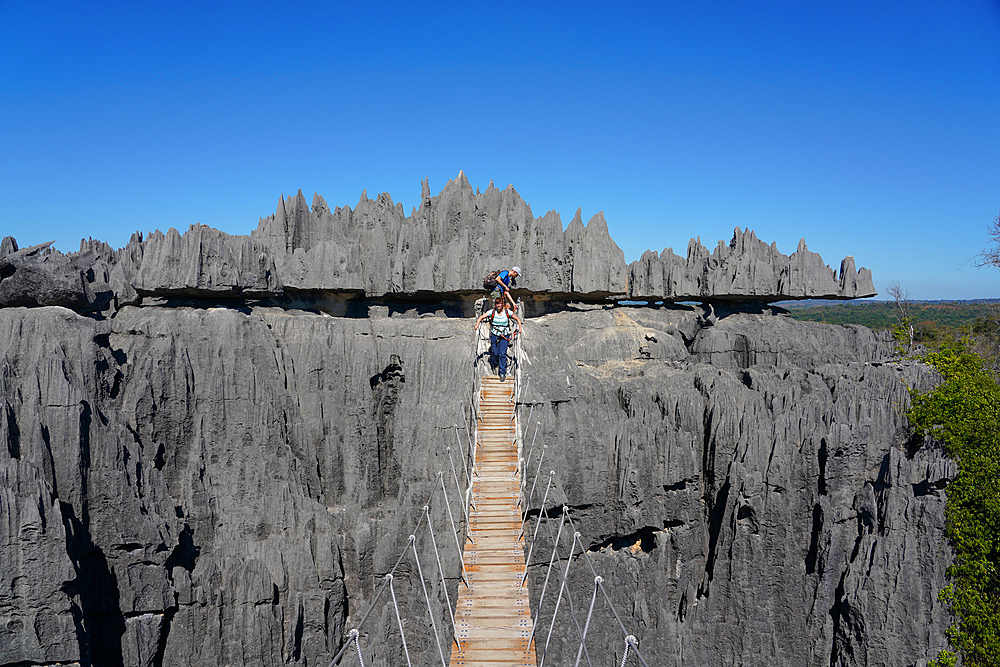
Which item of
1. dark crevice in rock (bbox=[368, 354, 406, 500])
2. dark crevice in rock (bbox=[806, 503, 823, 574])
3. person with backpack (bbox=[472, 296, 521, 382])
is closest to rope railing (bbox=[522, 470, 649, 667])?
person with backpack (bbox=[472, 296, 521, 382])

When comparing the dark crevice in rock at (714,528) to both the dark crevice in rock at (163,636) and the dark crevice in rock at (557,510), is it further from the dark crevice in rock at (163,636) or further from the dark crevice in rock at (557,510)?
the dark crevice in rock at (163,636)

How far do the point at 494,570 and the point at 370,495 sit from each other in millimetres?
10669

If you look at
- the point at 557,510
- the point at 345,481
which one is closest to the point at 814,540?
the point at 557,510

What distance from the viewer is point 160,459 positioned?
14625 millimetres

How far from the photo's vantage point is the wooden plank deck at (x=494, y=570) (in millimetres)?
6223

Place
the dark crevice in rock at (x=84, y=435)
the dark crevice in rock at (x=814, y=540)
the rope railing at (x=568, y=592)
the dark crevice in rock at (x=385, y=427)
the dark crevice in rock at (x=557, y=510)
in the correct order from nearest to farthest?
1. the rope railing at (x=568, y=592)
2. the dark crevice in rock at (x=84, y=435)
3. the dark crevice in rock at (x=557, y=510)
4. the dark crevice in rock at (x=814, y=540)
5. the dark crevice in rock at (x=385, y=427)

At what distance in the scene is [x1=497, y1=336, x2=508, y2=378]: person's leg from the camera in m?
11.2

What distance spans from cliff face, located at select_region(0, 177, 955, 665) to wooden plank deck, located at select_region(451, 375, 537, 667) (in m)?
1.78

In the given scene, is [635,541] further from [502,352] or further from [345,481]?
[345,481]

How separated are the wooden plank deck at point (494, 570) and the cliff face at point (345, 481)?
1784mm

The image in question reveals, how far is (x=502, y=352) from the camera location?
11.3 metres

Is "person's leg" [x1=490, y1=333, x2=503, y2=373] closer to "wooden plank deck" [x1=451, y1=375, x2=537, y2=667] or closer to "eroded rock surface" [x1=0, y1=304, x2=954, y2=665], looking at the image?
"eroded rock surface" [x1=0, y1=304, x2=954, y2=665]

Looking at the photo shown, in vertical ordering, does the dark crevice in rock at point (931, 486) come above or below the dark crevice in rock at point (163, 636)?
above

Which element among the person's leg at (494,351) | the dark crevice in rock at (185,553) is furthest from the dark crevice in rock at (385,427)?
the person's leg at (494,351)
